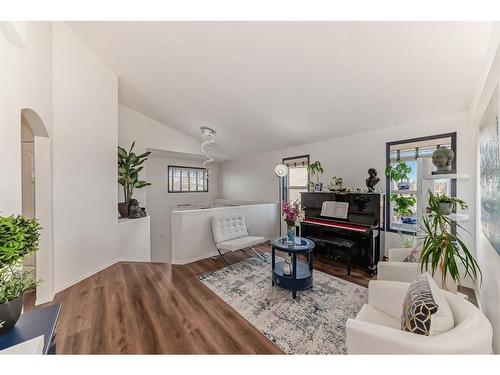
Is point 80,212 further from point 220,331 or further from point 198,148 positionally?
point 198,148

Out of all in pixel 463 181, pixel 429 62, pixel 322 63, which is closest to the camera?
pixel 429 62

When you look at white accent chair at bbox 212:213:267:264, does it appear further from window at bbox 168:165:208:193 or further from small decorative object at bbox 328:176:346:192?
window at bbox 168:165:208:193

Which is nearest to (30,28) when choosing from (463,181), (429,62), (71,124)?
(71,124)

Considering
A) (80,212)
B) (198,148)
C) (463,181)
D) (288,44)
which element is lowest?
(80,212)

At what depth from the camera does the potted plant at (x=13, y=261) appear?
899 mm

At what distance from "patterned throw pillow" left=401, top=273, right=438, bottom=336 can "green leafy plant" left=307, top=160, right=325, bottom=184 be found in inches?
125

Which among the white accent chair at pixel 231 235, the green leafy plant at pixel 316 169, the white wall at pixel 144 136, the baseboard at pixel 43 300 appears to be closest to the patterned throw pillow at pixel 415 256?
the white accent chair at pixel 231 235

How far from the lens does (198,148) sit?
20.2ft

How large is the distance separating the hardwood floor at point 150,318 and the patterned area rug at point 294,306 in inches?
5.5

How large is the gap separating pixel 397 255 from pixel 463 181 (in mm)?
1537

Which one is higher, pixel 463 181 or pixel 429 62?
pixel 429 62

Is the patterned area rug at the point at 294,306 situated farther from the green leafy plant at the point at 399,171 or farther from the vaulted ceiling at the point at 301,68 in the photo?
the vaulted ceiling at the point at 301,68

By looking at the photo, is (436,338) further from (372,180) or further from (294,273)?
(372,180)

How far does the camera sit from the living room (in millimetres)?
1483
